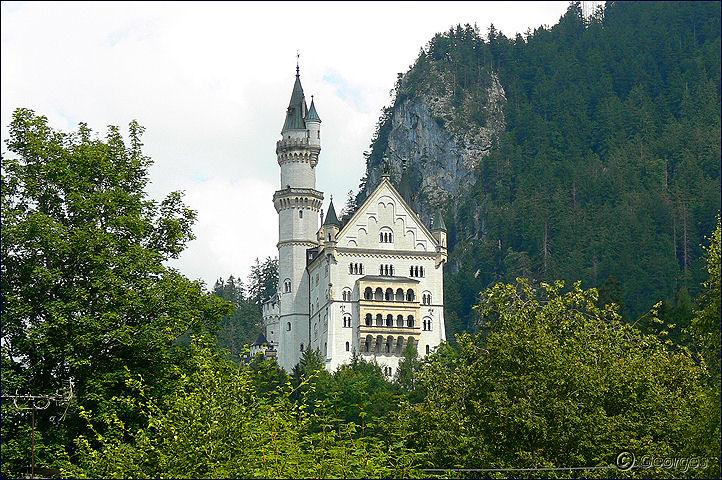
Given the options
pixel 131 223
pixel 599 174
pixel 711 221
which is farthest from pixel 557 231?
pixel 131 223

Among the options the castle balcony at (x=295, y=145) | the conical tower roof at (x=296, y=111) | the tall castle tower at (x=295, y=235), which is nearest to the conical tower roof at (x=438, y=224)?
the tall castle tower at (x=295, y=235)

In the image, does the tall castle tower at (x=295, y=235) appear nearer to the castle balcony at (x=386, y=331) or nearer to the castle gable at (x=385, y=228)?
the castle gable at (x=385, y=228)

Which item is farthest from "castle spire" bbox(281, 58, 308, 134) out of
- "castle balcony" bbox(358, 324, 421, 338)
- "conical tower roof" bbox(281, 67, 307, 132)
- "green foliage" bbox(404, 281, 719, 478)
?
"green foliage" bbox(404, 281, 719, 478)

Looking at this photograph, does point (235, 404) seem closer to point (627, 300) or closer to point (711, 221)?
point (627, 300)

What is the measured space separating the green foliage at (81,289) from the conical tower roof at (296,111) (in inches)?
3400

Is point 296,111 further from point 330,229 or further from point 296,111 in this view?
point 330,229

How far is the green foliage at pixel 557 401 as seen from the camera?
3916 centimetres

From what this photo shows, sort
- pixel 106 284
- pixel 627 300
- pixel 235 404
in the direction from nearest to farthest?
pixel 235 404
pixel 106 284
pixel 627 300

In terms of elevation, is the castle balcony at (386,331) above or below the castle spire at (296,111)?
below

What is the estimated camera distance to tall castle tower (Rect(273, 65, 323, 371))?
12912 centimetres

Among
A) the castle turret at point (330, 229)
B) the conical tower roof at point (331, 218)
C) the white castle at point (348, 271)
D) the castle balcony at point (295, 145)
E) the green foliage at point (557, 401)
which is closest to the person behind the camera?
the green foliage at point (557, 401)

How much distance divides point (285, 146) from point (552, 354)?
9249 centimetres

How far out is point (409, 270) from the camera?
124 meters

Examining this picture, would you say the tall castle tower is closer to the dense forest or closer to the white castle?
the white castle
